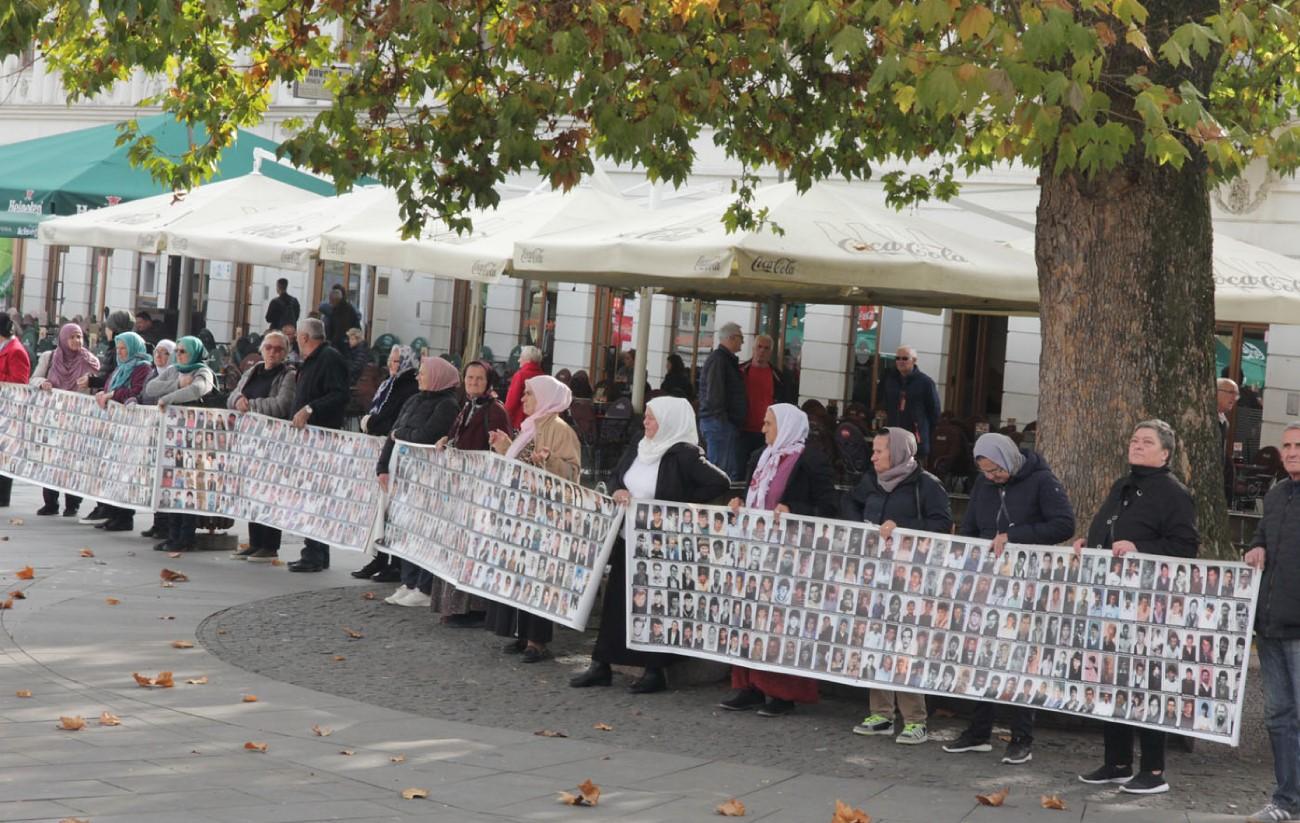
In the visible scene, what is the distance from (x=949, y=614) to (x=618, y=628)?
2.07 metres

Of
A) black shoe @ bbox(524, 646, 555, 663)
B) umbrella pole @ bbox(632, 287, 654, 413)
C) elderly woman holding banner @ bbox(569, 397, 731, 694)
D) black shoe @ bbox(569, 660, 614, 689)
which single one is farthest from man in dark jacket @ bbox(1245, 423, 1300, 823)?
umbrella pole @ bbox(632, 287, 654, 413)

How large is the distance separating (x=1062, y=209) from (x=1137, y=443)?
2326 millimetres

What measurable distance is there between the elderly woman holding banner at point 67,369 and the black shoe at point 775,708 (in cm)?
867

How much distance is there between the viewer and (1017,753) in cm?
843

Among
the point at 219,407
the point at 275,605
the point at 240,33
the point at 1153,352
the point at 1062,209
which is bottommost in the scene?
the point at 275,605

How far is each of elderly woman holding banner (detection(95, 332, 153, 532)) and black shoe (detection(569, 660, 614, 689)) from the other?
6.25 metres

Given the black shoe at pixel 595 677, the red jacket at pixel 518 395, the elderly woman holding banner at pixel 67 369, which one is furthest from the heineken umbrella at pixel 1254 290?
the elderly woman holding banner at pixel 67 369

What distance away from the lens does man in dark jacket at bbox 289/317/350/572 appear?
13164 mm

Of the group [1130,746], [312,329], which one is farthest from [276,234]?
[1130,746]

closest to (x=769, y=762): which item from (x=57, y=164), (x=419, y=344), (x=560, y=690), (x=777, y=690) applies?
(x=777, y=690)

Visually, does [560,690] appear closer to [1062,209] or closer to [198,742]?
[198,742]

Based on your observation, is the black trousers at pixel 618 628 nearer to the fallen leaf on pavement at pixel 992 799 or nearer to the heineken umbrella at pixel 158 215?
the fallen leaf on pavement at pixel 992 799

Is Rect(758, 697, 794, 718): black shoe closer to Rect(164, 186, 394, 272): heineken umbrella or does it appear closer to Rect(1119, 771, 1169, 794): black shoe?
Rect(1119, 771, 1169, 794): black shoe

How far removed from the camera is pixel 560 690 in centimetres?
970
